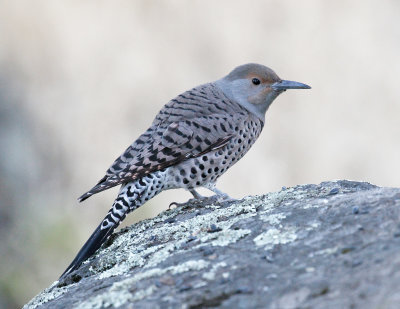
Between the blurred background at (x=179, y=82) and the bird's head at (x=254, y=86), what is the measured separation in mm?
2174

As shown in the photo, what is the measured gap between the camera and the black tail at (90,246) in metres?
4.32

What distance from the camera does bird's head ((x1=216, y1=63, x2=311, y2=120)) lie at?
622 cm

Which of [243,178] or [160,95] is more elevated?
[160,95]

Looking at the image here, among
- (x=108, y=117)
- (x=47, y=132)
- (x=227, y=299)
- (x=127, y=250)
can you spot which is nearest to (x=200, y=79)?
(x=108, y=117)

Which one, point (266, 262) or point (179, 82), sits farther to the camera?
point (179, 82)

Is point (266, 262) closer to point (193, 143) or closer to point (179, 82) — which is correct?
point (193, 143)

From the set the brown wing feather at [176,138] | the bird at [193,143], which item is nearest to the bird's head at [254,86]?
the bird at [193,143]

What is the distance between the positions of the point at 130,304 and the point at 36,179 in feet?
17.6

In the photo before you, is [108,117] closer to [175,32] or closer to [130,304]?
[175,32]

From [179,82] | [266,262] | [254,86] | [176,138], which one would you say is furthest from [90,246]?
[179,82]

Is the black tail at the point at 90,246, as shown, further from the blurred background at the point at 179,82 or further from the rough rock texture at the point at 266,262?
the blurred background at the point at 179,82

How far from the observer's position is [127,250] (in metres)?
4.14

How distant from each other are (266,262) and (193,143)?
2444 millimetres

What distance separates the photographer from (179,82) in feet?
28.5
